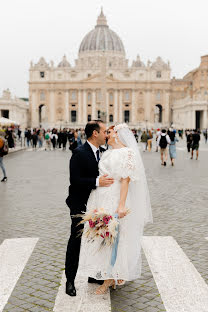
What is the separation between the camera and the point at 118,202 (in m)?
4.17

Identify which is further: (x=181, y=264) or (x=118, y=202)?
(x=181, y=264)

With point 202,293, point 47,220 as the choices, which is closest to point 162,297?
point 202,293

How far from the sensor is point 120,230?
13.9 ft

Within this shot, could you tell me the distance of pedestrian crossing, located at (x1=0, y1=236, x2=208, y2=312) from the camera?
400 centimetres

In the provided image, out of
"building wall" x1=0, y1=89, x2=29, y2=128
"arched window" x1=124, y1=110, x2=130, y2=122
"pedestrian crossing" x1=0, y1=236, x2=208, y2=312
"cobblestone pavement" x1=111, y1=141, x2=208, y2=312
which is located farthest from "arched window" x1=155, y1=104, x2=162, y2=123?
"pedestrian crossing" x1=0, y1=236, x2=208, y2=312

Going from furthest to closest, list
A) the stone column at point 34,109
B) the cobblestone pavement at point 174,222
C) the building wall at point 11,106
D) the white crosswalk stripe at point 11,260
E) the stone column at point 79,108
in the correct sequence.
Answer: the stone column at point 79,108
the stone column at point 34,109
the building wall at point 11,106
the white crosswalk stripe at point 11,260
the cobblestone pavement at point 174,222

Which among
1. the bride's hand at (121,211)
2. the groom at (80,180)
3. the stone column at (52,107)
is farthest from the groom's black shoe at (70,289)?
the stone column at (52,107)

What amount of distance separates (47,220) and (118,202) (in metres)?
3.45

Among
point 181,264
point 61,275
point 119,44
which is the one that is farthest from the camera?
point 119,44

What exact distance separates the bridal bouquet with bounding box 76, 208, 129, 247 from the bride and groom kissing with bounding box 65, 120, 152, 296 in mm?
78

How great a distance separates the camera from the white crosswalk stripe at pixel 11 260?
441 centimetres

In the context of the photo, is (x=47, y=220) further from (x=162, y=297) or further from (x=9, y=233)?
(x=162, y=297)

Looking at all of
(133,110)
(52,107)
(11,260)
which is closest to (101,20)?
(133,110)

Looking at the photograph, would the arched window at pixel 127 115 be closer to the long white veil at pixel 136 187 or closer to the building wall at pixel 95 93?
the building wall at pixel 95 93
